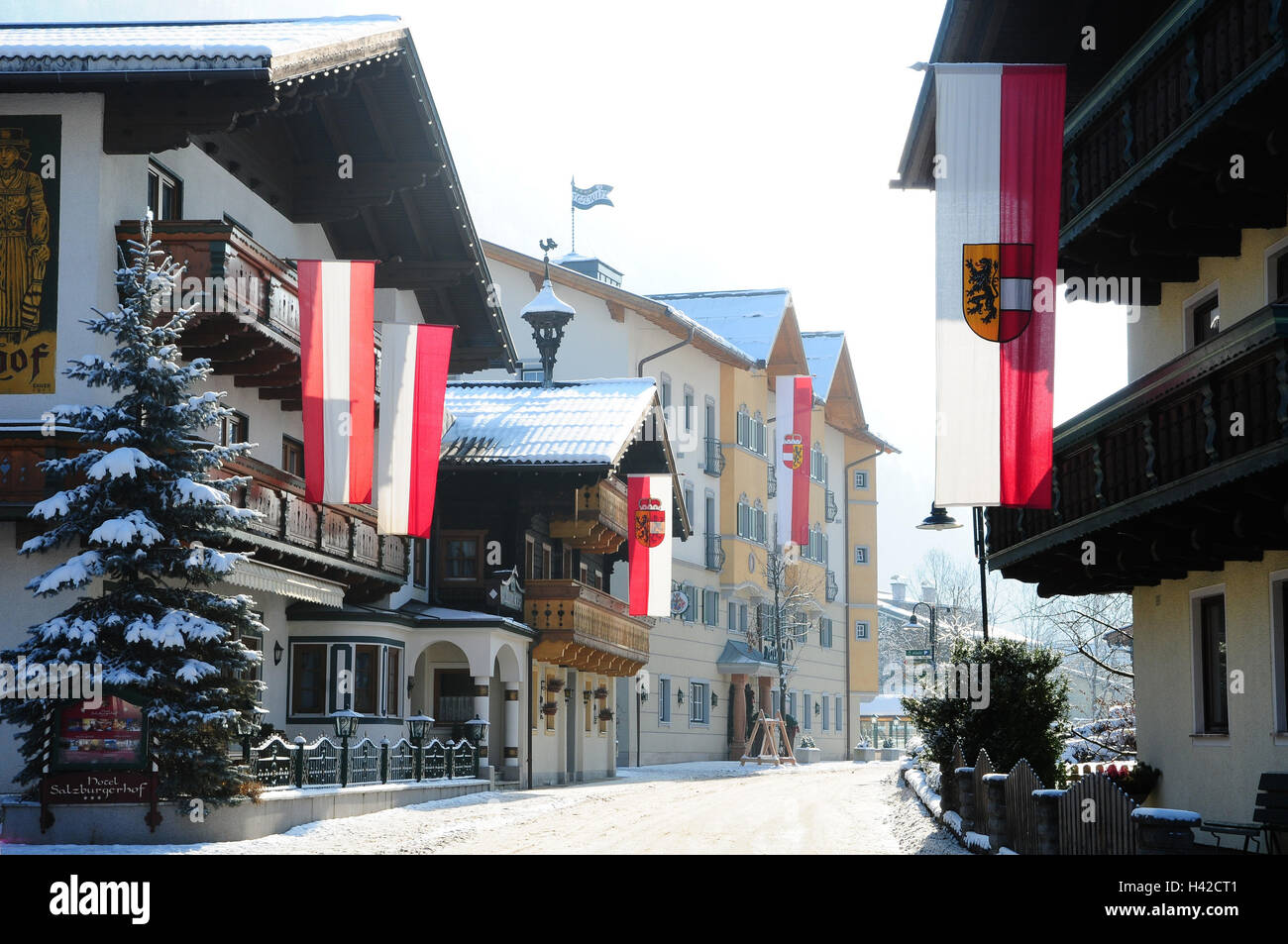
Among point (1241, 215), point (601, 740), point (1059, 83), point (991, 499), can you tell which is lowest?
point (601, 740)

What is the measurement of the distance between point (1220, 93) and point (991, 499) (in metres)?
4.90

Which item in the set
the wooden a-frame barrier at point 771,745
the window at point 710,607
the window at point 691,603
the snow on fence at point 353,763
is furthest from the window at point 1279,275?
the window at point 710,607

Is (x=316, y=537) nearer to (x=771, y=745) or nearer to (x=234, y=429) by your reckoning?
(x=234, y=429)

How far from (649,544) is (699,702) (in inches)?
807

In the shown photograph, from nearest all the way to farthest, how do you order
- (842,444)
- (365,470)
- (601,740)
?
(365,470) < (601,740) < (842,444)

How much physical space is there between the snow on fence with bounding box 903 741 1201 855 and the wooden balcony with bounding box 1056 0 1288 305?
19.8 ft

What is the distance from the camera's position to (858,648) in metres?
77.8

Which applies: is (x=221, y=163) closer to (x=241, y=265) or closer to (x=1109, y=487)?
(x=241, y=265)

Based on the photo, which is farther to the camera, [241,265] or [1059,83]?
[241,265]

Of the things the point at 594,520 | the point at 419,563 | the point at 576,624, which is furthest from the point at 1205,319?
the point at 594,520

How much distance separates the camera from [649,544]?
4028 centimetres

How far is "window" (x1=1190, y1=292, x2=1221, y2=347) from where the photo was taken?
20312mm

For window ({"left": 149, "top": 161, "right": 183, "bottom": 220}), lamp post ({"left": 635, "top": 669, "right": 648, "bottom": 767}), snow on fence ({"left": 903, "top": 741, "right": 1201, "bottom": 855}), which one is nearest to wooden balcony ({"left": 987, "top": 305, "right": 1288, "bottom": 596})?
snow on fence ({"left": 903, "top": 741, "right": 1201, "bottom": 855})
